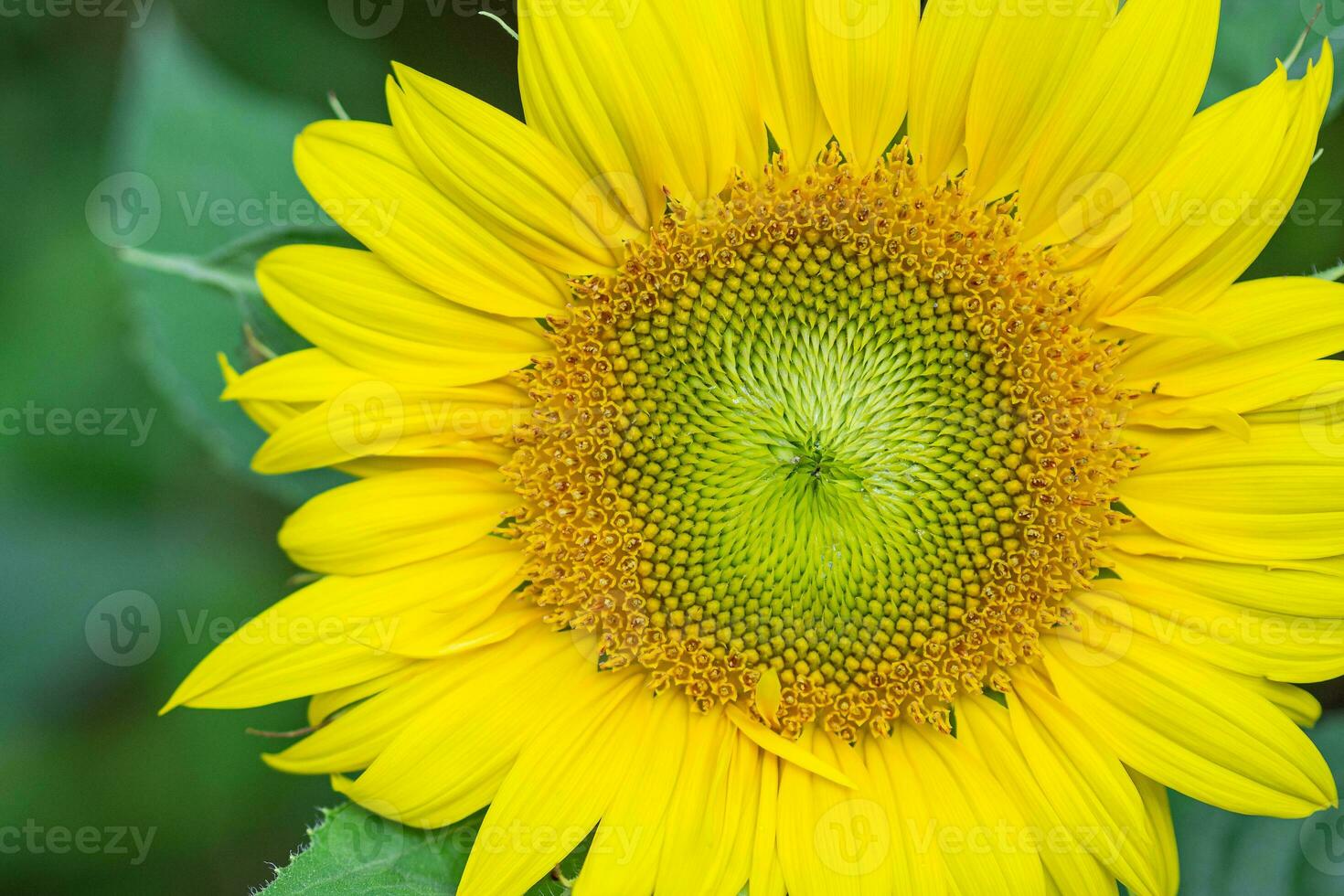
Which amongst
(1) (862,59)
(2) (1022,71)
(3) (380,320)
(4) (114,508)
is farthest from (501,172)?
(4) (114,508)

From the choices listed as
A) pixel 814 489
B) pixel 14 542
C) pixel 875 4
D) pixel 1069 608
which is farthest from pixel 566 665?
pixel 14 542

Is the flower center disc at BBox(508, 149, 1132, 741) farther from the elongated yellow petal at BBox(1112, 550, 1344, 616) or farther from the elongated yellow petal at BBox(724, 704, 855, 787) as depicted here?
the elongated yellow petal at BBox(1112, 550, 1344, 616)

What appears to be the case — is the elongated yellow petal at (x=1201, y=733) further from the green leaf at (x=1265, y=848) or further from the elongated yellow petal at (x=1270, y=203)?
the elongated yellow petal at (x=1270, y=203)

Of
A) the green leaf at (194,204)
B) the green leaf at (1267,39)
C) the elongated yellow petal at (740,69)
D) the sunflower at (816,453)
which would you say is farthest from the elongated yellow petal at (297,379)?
the green leaf at (1267,39)

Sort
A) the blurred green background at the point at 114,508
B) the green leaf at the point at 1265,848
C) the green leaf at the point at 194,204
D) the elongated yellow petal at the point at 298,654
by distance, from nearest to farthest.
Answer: the elongated yellow petal at the point at 298,654, the green leaf at the point at 194,204, the green leaf at the point at 1265,848, the blurred green background at the point at 114,508

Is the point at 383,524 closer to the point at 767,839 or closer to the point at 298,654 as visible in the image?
the point at 298,654

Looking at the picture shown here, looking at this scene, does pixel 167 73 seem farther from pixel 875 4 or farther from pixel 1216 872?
pixel 1216 872

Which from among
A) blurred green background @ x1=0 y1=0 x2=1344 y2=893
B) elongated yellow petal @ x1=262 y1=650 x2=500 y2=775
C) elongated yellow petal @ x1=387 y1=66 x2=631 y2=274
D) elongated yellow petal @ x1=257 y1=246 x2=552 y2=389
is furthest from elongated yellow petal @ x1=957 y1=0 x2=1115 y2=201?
blurred green background @ x1=0 y1=0 x2=1344 y2=893
